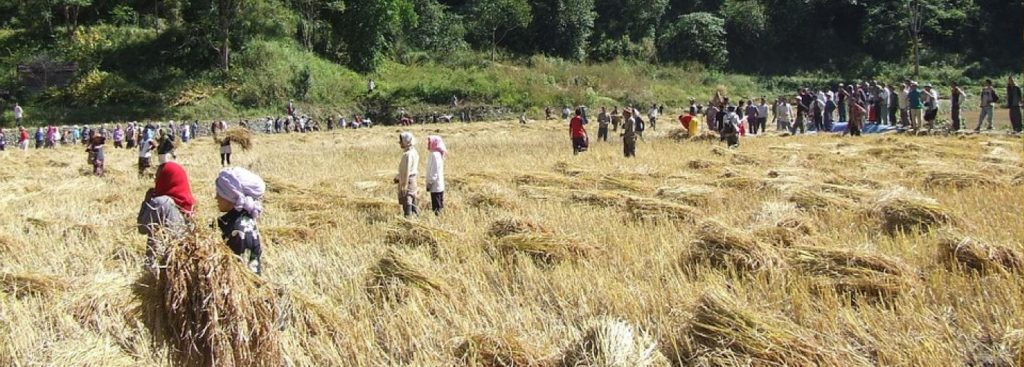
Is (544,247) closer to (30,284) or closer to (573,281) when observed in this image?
(573,281)

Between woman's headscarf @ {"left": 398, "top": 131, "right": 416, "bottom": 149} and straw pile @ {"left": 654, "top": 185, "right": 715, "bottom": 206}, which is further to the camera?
straw pile @ {"left": 654, "top": 185, "right": 715, "bottom": 206}

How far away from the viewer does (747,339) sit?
10.0ft

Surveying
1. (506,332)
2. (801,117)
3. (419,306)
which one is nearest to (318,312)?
(419,306)

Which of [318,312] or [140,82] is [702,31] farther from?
[318,312]

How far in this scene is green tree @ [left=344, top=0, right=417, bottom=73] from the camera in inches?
1735

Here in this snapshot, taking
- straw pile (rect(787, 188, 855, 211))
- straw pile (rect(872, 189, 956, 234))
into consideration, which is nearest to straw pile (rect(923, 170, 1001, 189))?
straw pile (rect(787, 188, 855, 211))

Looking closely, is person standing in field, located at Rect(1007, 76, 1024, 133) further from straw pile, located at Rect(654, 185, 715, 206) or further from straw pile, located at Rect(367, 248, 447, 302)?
straw pile, located at Rect(367, 248, 447, 302)

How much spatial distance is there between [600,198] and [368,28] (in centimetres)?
3939

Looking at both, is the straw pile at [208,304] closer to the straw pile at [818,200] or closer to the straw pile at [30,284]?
the straw pile at [30,284]

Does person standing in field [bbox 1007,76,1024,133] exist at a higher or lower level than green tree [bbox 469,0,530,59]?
lower

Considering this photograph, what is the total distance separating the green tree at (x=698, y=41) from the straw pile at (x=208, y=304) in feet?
199

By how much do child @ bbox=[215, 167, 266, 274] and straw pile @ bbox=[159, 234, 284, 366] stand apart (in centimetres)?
125

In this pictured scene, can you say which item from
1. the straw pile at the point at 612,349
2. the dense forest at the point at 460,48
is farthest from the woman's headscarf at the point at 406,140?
the dense forest at the point at 460,48

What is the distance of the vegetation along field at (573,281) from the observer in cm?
296
